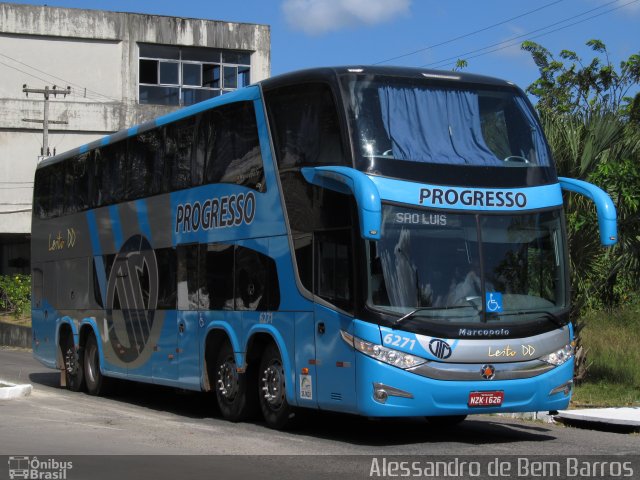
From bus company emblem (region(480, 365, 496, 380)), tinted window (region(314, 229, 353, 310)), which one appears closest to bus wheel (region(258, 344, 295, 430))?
tinted window (region(314, 229, 353, 310))

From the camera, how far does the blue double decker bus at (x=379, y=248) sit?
11.7m

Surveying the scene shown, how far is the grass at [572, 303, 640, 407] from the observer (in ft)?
55.9

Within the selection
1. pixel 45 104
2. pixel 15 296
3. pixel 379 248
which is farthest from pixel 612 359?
pixel 45 104

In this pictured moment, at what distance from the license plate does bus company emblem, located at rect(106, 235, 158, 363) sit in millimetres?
6819

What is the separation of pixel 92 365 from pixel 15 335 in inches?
767

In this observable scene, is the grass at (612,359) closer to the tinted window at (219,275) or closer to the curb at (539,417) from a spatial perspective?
the curb at (539,417)

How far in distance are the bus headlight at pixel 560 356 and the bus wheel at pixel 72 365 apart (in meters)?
10.8

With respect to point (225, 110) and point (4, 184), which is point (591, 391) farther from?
point (4, 184)

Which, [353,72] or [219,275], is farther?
[219,275]
